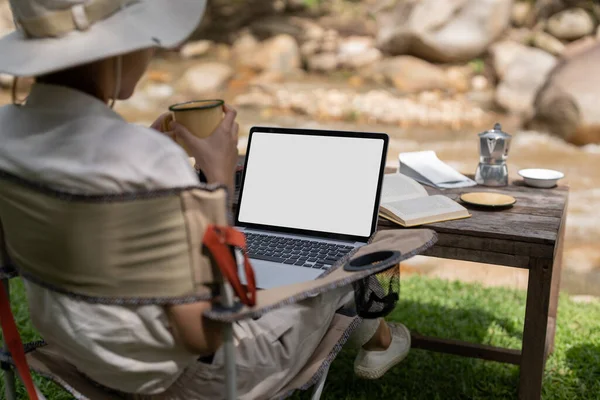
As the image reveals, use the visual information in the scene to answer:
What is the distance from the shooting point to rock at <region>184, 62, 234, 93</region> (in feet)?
33.9

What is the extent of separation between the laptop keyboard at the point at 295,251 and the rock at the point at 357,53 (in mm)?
8886

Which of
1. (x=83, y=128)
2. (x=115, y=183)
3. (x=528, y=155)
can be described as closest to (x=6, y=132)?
(x=83, y=128)

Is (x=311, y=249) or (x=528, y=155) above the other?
(x=311, y=249)

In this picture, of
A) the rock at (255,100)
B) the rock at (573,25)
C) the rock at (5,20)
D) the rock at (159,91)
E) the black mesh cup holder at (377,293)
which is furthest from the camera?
the rock at (5,20)

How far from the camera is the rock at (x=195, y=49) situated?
12.1 metres

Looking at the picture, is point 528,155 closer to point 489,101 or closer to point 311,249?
point 489,101

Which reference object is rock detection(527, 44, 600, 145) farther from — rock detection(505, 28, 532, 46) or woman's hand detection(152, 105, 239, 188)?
woman's hand detection(152, 105, 239, 188)

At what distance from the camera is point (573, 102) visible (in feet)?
23.3

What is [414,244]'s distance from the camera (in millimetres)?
1581

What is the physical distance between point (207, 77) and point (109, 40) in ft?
30.8

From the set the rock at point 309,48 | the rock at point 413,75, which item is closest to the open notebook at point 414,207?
the rock at point 413,75

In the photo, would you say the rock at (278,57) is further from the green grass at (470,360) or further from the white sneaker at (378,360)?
the white sneaker at (378,360)

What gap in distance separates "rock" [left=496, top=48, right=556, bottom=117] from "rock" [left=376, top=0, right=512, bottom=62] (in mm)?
919

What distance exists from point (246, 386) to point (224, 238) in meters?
0.46
